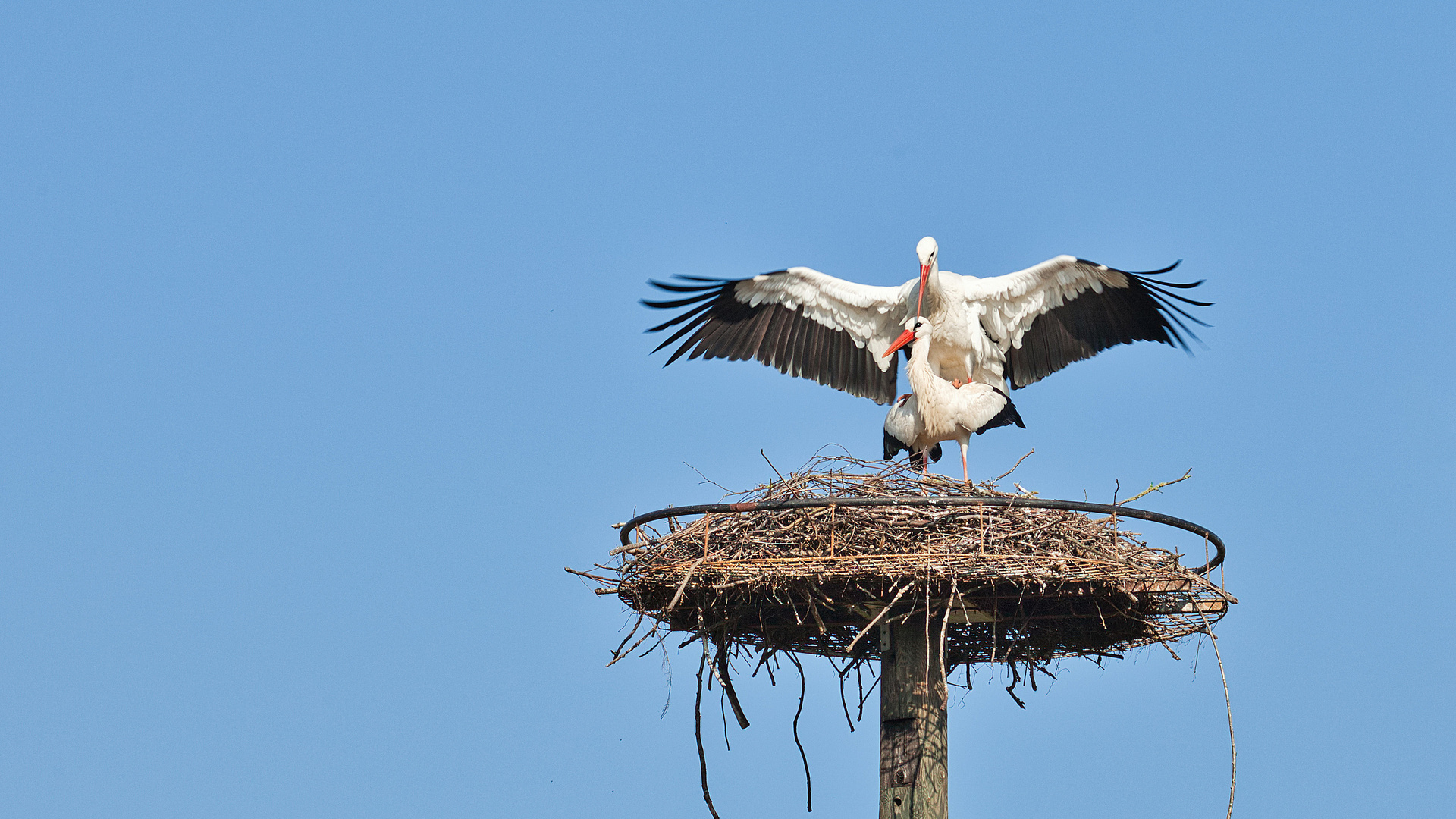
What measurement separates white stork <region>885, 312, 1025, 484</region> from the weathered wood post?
5.44ft

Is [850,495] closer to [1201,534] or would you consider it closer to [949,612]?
[949,612]

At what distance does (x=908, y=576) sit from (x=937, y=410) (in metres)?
2.67

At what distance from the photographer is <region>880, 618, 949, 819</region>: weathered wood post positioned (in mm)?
8172

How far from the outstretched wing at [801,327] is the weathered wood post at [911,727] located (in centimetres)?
310

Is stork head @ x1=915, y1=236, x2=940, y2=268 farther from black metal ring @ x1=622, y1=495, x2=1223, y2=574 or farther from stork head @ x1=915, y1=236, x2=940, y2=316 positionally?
black metal ring @ x1=622, y1=495, x2=1223, y2=574

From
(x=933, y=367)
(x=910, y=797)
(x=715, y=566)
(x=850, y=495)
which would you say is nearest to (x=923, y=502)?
(x=850, y=495)

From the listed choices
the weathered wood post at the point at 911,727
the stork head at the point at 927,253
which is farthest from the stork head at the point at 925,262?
the weathered wood post at the point at 911,727

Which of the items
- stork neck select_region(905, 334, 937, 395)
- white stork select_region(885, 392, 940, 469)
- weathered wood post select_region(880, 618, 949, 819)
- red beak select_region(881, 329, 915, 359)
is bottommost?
weathered wood post select_region(880, 618, 949, 819)

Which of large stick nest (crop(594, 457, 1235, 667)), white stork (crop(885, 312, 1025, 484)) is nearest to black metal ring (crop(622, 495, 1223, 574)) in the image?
large stick nest (crop(594, 457, 1235, 667))

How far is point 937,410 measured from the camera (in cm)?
1000

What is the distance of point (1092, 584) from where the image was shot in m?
7.55

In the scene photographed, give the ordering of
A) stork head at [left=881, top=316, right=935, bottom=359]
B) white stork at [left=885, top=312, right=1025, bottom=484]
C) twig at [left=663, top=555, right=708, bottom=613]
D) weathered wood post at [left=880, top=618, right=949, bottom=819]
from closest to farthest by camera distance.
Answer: twig at [left=663, top=555, right=708, bottom=613]
weathered wood post at [left=880, top=618, right=949, bottom=819]
white stork at [left=885, top=312, right=1025, bottom=484]
stork head at [left=881, top=316, right=935, bottom=359]

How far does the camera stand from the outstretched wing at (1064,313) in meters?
10.7

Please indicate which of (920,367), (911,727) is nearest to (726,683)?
(911,727)
